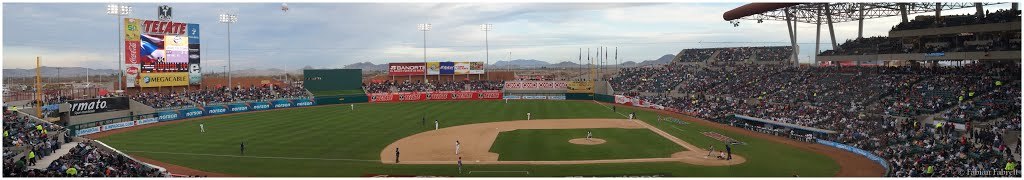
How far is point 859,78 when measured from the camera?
43812mm

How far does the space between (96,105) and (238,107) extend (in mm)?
12653

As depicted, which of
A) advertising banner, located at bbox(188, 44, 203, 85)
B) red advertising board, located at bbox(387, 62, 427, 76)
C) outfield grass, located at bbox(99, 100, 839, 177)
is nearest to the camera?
outfield grass, located at bbox(99, 100, 839, 177)

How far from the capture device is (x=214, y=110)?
5519 centimetres

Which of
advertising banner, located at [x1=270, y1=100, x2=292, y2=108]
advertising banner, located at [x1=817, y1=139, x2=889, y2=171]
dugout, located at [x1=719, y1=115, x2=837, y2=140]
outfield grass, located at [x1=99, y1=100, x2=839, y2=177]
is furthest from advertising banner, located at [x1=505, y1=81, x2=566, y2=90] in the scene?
advertising banner, located at [x1=817, y1=139, x2=889, y2=171]

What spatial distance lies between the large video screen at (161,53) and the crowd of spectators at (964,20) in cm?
6129

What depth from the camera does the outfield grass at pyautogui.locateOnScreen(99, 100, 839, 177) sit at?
26.4 meters

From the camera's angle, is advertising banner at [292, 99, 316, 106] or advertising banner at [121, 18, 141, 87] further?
advertising banner at [292, 99, 316, 106]

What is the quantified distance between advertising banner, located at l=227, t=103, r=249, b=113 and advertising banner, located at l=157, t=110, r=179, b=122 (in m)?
5.67

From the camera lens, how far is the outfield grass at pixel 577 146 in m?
29.8

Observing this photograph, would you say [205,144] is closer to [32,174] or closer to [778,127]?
[32,174]

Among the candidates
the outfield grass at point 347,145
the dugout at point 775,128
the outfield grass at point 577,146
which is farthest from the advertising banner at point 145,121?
the dugout at point 775,128

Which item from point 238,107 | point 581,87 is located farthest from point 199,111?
point 581,87

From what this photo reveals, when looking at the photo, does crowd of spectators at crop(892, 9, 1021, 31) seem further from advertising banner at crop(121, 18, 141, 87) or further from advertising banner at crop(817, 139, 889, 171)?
advertising banner at crop(121, 18, 141, 87)

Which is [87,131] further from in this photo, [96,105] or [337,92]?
[337,92]
